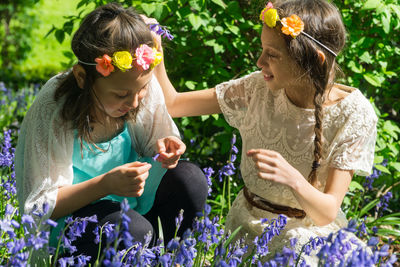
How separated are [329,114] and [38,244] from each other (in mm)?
1561

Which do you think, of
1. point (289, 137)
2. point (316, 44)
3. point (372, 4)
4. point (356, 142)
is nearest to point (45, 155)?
point (289, 137)

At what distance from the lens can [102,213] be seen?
7.72 feet

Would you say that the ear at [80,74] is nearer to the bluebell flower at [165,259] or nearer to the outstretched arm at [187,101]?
the outstretched arm at [187,101]

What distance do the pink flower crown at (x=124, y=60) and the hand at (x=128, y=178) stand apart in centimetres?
39

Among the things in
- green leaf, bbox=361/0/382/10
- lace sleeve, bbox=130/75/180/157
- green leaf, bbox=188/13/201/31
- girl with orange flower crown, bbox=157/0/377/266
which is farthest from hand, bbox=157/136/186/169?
green leaf, bbox=361/0/382/10

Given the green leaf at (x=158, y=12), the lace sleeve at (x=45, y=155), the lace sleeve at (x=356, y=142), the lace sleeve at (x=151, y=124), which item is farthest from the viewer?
the green leaf at (x=158, y=12)

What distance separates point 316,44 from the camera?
8.04 feet

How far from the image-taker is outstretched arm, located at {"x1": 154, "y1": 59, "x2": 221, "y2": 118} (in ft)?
9.34

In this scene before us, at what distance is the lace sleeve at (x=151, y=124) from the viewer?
258 centimetres

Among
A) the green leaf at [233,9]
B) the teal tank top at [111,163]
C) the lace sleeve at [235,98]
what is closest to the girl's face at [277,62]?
the lace sleeve at [235,98]

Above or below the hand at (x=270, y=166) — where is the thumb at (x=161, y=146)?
below

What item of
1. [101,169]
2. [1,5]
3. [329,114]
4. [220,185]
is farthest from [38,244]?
[1,5]

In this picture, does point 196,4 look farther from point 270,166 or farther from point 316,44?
point 270,166

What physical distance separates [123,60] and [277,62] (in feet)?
2.45
